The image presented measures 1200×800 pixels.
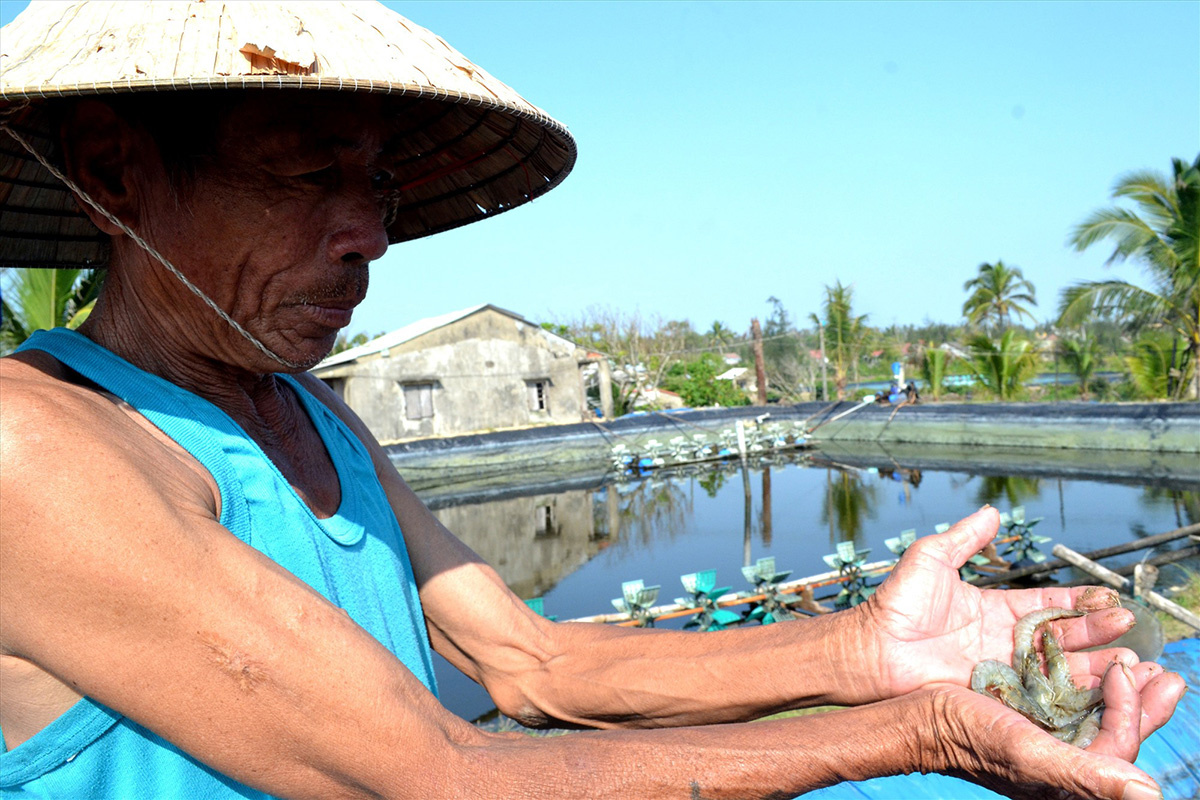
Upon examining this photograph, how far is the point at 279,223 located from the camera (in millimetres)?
1276

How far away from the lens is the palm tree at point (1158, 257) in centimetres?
1659

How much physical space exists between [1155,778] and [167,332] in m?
3.23

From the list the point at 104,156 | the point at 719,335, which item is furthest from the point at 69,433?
the point at 719,335

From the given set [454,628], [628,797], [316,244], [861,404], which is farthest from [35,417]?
[861,404]

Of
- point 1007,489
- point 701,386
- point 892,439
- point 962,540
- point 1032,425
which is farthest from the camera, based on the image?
point 701,386

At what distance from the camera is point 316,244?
1.31m

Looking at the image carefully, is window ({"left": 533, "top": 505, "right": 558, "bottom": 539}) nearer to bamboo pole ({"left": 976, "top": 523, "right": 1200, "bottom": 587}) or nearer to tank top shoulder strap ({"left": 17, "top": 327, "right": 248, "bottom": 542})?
bamboo pole ({"left": 976, "top": 523, "right": 1200, "bottom": 587})

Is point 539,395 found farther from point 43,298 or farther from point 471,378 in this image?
point 43,298

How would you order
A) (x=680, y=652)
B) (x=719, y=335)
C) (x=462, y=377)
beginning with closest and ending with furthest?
(x=680, y=652)
(x=462, y=377)
(x=719, y=335)

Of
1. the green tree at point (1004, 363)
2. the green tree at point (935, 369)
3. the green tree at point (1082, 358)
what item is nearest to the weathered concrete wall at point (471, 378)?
the green tree at point (935, 369)

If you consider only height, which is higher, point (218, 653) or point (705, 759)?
point (218, 653)

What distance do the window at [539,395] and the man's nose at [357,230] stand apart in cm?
2403

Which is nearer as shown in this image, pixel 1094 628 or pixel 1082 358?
pixel 1094 628

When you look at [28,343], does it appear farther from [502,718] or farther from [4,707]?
[502,718]
